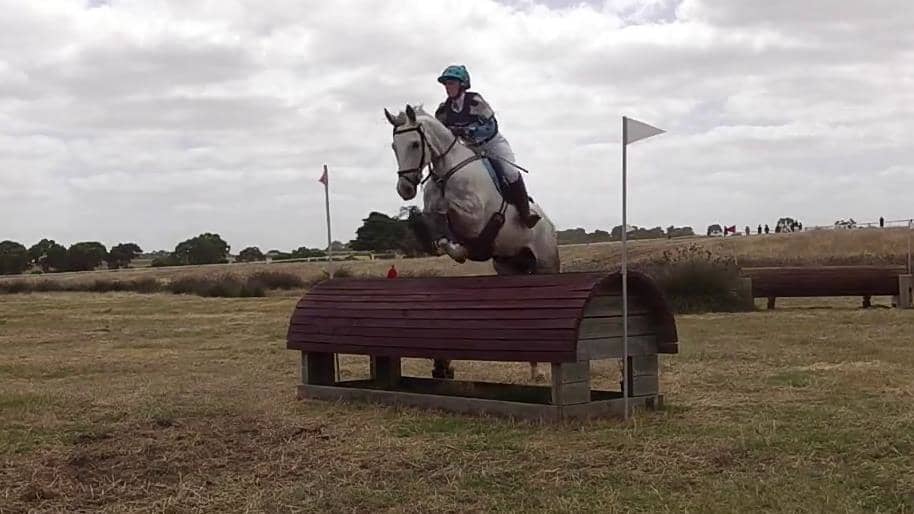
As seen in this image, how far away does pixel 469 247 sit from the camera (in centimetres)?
839

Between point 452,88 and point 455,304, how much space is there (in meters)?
1.85

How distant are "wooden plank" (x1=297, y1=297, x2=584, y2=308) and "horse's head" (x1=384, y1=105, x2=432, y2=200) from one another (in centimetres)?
91

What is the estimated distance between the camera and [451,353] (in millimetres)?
7727

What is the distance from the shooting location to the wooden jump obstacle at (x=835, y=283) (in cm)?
1988

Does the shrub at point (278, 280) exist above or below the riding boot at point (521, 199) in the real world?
below

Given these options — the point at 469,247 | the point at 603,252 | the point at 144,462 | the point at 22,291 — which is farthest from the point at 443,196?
the point at 22,291

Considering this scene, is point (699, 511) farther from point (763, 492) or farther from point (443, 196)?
point (443, 196)

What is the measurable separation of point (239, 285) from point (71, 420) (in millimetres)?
25080

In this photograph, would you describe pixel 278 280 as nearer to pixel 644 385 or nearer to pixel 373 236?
pixel 373 236

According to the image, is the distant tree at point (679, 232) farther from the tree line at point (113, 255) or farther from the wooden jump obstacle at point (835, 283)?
the wooden jump obstacle at point (835, 283)

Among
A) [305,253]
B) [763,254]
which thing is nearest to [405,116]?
[763,254]

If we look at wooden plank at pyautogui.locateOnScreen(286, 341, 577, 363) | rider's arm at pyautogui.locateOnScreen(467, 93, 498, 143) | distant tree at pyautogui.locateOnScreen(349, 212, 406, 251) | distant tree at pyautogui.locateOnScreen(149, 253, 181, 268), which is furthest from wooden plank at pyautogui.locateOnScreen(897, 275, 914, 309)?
distant tree at pyautogui.locateOnScreen(149, 253, 181, 268)

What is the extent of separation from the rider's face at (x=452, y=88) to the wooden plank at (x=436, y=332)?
Result: 6.50ft

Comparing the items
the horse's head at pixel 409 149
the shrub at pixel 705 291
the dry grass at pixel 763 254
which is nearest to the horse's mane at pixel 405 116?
the horse's head at pixel 409 149
